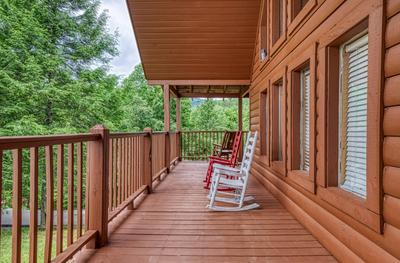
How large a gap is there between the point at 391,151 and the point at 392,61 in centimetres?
47

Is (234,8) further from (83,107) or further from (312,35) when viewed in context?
(83,107)

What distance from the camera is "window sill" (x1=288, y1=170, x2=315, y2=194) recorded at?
3145mm

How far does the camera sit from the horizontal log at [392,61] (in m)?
1.73

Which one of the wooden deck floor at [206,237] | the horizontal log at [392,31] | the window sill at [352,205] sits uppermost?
the horizontal log at [392,31]

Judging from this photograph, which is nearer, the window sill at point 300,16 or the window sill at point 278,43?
the window sill at point 300,16

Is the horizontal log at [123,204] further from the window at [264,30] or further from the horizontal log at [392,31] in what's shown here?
the window at [264,30]

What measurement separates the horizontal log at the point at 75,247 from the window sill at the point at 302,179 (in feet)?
6.33

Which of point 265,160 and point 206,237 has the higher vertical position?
point 265,160

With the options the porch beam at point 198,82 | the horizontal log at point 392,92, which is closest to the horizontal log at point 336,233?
the horizontal log at point 392,92

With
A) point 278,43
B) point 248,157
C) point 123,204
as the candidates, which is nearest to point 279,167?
point 248,157

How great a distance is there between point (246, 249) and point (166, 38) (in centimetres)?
551

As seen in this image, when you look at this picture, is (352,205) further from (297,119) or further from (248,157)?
(248,157)

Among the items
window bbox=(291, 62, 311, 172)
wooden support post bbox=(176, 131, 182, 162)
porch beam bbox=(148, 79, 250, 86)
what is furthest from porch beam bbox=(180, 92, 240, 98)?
A: window bbox=(291, 62, 311, 172)

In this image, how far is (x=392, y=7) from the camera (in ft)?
5.88
